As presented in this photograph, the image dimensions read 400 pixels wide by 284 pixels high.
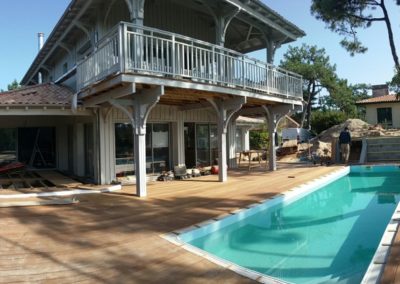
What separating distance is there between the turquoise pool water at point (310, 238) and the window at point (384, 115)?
22170mm

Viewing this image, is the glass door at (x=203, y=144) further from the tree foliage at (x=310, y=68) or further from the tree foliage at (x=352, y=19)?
the tree foliage at (x=310, y=68)

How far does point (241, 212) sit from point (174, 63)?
12.7 feet

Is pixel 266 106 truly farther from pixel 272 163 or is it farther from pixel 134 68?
pixel 134 68

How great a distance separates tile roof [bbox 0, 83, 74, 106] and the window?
26.3m

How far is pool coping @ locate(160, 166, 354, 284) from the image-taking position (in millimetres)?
4051

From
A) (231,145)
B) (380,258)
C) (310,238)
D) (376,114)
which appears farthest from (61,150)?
(376,114)

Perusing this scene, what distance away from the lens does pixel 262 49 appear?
16078 mm

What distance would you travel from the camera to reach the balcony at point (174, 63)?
7832mm

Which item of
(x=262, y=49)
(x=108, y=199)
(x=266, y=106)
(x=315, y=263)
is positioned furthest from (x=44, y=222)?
(x=262, y=49)

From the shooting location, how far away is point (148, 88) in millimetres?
8656

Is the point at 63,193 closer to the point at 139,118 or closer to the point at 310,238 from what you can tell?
the point at 139,118

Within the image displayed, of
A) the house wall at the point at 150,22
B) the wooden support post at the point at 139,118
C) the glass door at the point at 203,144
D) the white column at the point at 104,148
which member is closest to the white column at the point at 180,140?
the glass door at the point at 203,144

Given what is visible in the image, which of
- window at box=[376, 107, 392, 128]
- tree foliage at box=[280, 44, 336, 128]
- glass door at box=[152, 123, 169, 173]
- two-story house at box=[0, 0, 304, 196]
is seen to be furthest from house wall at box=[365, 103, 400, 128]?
glass door at box=[152, 123, 169, 173]

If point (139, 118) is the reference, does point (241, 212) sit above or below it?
below
